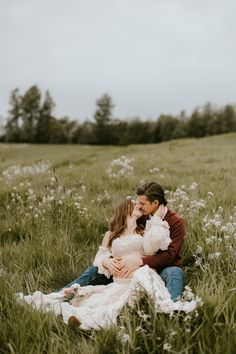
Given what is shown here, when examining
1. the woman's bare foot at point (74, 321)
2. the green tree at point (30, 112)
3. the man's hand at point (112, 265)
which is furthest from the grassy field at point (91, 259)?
the green tree at point (30, 112)

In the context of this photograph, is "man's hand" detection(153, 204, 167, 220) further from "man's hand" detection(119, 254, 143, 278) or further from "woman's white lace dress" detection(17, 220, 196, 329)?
"man's hand" detection(119, 254, 143, 278)

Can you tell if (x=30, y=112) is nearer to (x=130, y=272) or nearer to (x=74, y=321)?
(x=130, y=272)

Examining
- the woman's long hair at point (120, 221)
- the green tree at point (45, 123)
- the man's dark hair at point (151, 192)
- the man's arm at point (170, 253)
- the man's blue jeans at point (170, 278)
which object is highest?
the green tree at point (45, 123)

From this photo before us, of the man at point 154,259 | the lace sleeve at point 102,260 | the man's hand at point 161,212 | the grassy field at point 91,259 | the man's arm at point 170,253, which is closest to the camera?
the grassy field at point 91,259

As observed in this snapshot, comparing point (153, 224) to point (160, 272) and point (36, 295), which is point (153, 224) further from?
point (36, 295)

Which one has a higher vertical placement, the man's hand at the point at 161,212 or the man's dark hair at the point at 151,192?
the man's dark hair at the point at 151,192

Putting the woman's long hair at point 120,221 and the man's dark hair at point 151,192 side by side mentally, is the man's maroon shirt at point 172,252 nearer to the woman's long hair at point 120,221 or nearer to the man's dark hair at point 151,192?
the man's dark hair at point 151,192

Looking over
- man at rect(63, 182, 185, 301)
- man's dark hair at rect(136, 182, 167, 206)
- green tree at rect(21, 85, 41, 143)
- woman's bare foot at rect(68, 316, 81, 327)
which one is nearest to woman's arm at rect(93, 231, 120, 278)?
man at rect(63, 182, 185, 301)

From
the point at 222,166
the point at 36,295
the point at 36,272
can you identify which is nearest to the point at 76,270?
the point at 36,272

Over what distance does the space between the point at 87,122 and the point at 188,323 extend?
68301 mm

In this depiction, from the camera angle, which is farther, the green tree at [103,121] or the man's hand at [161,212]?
the green tree at [103,121]

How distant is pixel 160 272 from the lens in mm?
5094

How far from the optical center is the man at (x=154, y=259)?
4934mm

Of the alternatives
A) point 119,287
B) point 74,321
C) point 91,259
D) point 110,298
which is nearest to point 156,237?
point 119,287
